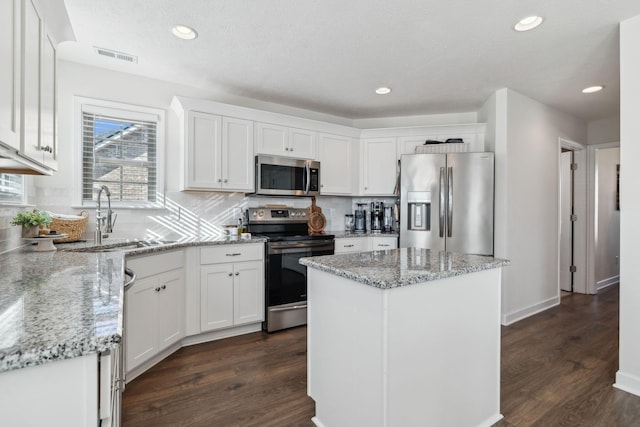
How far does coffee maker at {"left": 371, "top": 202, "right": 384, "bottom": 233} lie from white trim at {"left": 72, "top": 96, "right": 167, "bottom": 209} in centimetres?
254

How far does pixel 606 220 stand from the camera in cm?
500

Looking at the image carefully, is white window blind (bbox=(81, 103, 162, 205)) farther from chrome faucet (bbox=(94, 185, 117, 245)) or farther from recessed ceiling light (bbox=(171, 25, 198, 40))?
recessed ceiling light (bbox=(171, 25, 198, 40))

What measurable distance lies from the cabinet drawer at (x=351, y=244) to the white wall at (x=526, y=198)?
1.48m

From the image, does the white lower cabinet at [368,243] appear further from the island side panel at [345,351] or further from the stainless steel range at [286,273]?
the island side panel at [345,351]

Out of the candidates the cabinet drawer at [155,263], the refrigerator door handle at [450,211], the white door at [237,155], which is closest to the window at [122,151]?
the white door at [237,155]

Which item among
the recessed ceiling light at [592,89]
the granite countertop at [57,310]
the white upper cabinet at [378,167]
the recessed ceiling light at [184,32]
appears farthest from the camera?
the white upper cabinet at [378,167]

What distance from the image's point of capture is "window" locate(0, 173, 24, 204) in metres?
2.04

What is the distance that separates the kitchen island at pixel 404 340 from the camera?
1.40 m

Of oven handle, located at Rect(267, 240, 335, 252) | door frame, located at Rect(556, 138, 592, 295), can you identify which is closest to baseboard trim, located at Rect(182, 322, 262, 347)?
oven handle, located at Rect(267, 240, 335, 252)

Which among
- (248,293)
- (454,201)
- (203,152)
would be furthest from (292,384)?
(454,201)

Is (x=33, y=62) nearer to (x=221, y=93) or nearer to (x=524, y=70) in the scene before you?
(x=221, y=93)

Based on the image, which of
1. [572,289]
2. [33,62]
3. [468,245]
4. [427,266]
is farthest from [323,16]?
[572,289]

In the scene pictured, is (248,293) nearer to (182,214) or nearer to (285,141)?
(182,214)

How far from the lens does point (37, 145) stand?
1.47 metres
